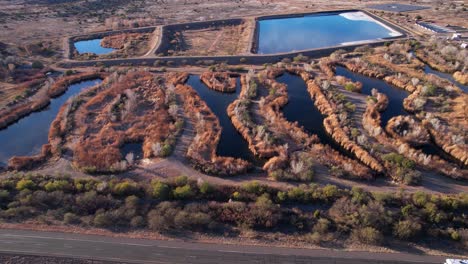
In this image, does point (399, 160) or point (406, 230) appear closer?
point (406, 230)

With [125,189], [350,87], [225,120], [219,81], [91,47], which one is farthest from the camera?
[91,47]

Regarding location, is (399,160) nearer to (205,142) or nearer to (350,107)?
(350,107)

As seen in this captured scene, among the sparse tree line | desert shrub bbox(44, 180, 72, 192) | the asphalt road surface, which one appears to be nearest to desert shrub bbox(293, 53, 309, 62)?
the sparse tree line

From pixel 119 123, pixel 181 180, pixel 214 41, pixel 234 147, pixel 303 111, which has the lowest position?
pixel 181 180

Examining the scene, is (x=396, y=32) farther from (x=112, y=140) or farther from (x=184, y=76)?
(x=112, y=140)

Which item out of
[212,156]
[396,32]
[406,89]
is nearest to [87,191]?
[212,156]

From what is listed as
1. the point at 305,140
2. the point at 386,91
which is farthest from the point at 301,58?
the point at 305,140

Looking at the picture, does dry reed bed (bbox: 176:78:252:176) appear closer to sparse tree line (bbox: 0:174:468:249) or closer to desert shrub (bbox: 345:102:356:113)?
sparse tree line (bbox: 0:174:468:249)
